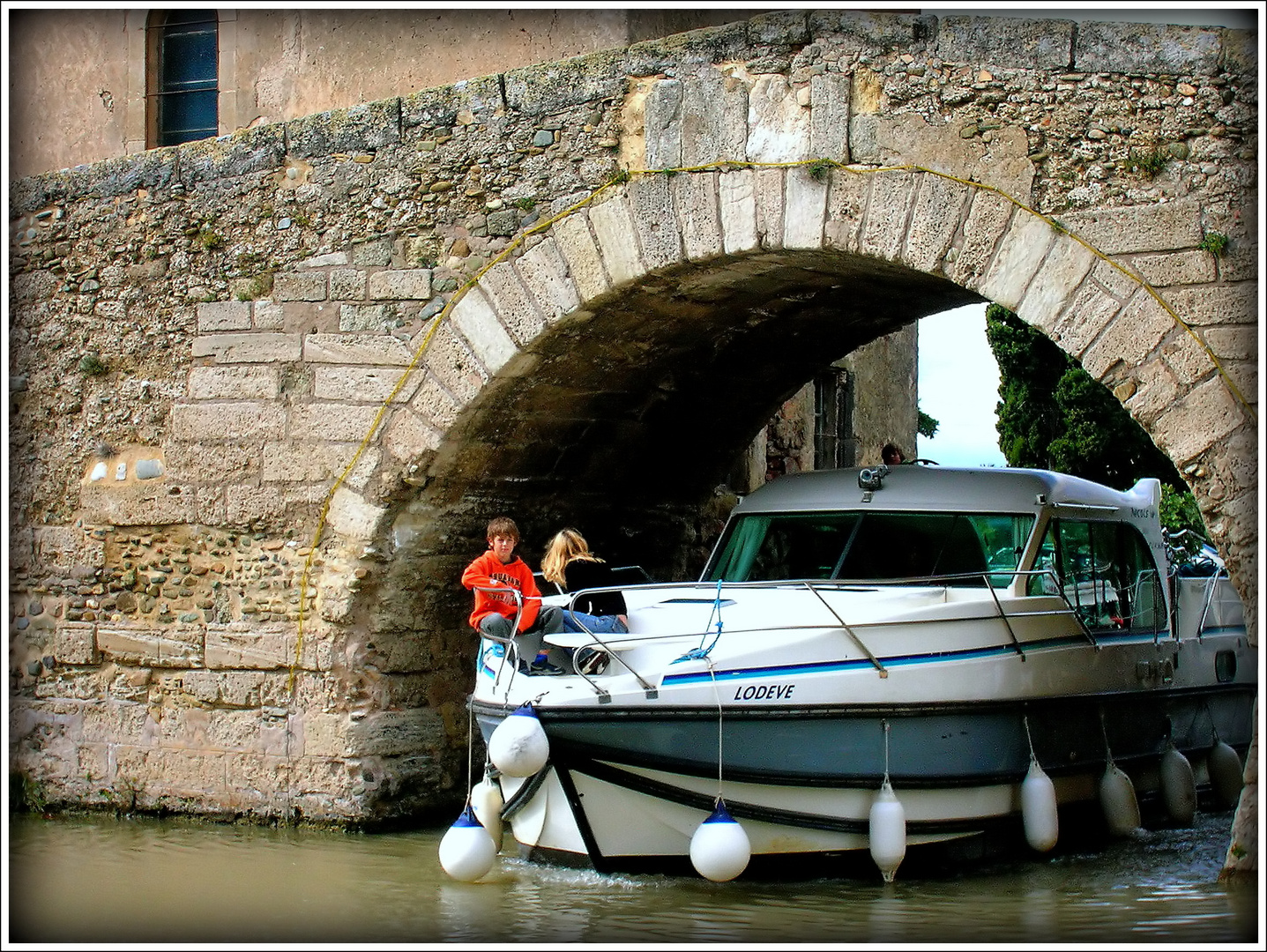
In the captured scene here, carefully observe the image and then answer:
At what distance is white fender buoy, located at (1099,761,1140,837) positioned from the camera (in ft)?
21.8

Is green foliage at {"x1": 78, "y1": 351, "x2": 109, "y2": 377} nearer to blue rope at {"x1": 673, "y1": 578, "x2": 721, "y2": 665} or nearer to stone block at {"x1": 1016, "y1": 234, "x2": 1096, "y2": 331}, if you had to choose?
blue rope at {"x1": 673, "y1": 578, "x2": 721, "y2": 665}

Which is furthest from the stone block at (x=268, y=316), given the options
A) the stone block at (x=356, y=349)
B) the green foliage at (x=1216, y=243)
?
the green foliage at (x=1216, y=243)

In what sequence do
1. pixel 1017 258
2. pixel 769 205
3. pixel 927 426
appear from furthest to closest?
1. pixel 927 426
2. pixel 769 205
3. pixel 1017 258

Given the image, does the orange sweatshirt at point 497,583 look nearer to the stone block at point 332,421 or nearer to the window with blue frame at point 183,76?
the stone block at point 332,421

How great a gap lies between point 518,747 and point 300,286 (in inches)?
118

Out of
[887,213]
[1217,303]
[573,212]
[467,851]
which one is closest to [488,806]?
[467,851]

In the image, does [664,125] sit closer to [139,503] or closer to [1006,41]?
[1006,41]

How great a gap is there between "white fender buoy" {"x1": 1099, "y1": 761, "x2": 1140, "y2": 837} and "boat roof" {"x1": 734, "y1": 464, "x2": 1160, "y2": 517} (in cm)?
126

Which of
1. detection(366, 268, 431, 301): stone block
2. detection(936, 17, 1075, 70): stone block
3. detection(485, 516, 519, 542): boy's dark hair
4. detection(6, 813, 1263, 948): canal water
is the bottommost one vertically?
detection(6, 813, 1263, 948): canal water

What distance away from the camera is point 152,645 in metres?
7.57

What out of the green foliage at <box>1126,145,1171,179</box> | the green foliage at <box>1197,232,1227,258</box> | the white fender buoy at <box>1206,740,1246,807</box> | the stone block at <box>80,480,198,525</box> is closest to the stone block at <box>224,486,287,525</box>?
the stone block at <box>80,480,198,525</box>

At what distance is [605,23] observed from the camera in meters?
8.74

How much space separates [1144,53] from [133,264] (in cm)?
506

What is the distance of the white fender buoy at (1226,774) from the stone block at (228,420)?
505 cm
